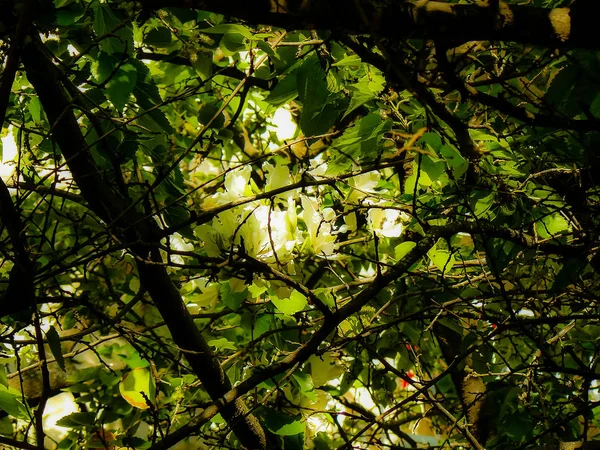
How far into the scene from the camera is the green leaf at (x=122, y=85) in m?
1.20

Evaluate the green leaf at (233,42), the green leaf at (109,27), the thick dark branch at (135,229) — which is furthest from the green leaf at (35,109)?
the green leaf at (233,42)

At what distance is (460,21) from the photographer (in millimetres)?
765

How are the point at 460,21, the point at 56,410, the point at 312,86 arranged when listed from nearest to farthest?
the point at 460,21 < the point at 312,86 < the point at 56,410

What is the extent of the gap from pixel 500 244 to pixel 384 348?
663 mm

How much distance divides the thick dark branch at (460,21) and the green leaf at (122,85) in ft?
1.48

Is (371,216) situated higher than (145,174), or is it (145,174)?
(145,174)

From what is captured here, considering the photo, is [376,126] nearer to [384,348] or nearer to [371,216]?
[371,216]

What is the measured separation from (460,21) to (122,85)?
694 mm

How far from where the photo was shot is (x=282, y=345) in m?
1.46

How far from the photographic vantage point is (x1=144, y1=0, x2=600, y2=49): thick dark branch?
0.75 m

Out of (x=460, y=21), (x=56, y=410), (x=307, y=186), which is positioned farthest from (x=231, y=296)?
(x=56, y=410)

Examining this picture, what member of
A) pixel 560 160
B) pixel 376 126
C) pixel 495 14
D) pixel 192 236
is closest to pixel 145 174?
pixel 192 236

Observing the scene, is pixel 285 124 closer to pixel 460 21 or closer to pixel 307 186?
pixel 307 186

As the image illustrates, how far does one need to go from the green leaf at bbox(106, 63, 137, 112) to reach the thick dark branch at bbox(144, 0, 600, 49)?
453mm
